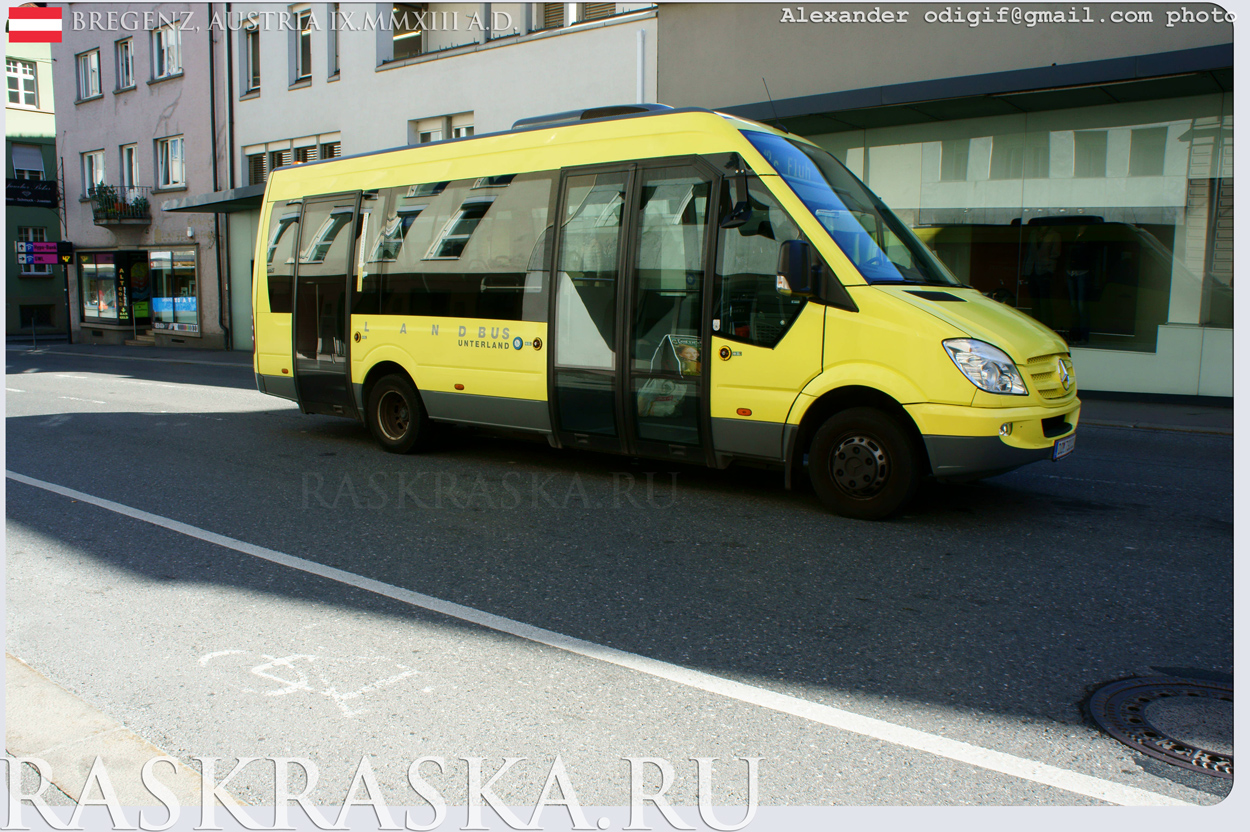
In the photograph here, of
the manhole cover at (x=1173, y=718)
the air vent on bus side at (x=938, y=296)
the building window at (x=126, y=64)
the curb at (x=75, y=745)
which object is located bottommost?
the manhole cover at (x=1173, y=718)

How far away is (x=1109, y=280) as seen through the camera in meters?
14.2

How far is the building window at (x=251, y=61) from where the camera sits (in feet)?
86.2

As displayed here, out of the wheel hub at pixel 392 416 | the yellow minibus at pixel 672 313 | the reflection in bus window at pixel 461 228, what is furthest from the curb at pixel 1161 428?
the wheel hub at pixel 392 416

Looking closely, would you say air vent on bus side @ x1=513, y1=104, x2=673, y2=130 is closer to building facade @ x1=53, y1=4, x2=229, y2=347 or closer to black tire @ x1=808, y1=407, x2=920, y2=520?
black tire @ x1=808, y1=407, x2=920, y2=520

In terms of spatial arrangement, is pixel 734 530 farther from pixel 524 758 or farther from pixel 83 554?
pixel 83 554

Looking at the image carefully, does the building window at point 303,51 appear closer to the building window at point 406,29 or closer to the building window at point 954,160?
the building window at point 406,29

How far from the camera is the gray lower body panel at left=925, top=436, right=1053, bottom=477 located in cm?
560

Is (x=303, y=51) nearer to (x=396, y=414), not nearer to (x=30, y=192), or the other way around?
(x=30, y=192)

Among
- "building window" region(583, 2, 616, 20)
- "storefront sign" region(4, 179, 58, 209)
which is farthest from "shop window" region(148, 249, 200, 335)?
"building window" region(583, 2, 616, 20)

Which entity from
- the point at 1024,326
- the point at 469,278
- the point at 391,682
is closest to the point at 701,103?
the point at 469,278

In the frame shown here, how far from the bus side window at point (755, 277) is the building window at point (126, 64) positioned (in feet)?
100

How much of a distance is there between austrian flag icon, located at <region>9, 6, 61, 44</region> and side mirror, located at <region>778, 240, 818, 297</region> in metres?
34.1

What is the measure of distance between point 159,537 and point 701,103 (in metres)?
14.1

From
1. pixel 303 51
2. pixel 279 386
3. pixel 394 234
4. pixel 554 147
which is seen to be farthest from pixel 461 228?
pixel 303 51
